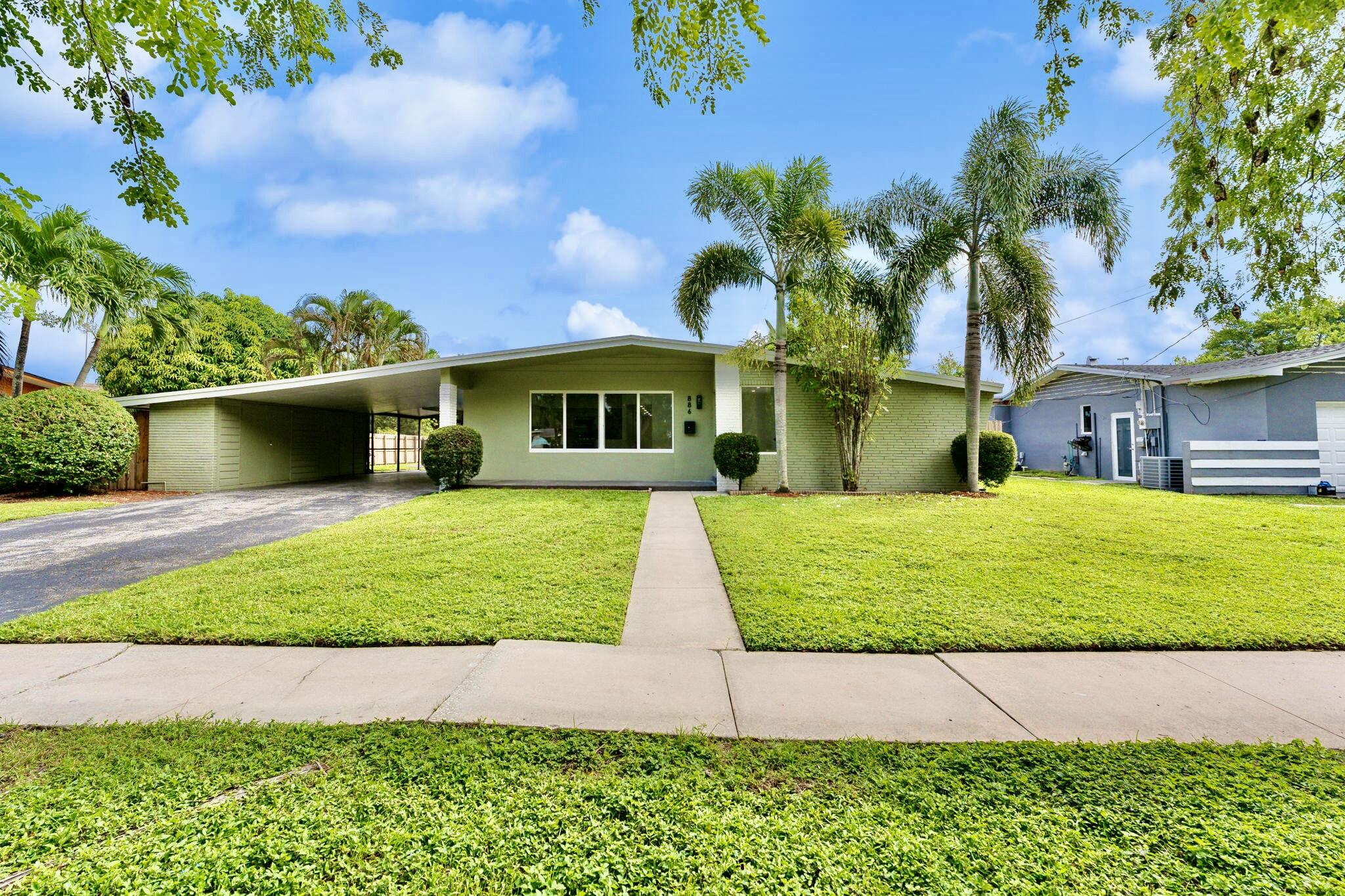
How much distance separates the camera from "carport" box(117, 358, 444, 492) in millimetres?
12391

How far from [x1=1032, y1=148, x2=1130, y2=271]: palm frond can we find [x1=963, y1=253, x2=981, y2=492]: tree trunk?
1.45 metres

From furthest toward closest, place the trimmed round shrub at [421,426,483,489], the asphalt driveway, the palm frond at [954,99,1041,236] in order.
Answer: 1. the trimmed round shrub at [421,426,483,489]
2. the palm frond at [954,99,1041,236]
3. the asphalt driveway

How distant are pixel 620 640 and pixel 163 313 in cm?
1746

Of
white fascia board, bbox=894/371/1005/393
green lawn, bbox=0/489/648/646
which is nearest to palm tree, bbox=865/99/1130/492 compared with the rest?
white fascia board, bbox=894/371/1005/393

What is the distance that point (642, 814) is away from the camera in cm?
197

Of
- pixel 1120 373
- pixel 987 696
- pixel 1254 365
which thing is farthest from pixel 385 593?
pixel 1120 373

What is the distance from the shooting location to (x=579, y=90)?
10117 mm

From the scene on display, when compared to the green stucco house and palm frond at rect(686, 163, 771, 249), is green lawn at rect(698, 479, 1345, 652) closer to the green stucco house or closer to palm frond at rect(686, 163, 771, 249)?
the green stucco house

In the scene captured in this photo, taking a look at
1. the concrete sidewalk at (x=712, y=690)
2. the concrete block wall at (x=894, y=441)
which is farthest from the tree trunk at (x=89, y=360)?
the concrete block wall at (x=894, y=441)

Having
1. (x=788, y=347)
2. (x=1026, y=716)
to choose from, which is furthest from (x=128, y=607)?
(x=788, y=347)

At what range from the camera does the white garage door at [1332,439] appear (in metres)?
12.6

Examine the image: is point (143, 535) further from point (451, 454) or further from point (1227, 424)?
point (1227, 424)

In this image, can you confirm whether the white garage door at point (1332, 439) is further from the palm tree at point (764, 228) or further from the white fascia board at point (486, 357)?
the white fascia board at point (486, 357)

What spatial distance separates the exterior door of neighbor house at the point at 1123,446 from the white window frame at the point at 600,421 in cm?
1315
